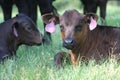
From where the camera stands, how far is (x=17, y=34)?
7703 mm

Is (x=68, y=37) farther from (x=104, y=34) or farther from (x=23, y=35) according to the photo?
(x=23, y=35)

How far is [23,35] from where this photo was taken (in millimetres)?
7723

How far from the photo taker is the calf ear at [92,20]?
21.9 ft

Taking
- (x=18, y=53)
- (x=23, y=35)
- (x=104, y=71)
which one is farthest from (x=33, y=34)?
(x=104, y=71)

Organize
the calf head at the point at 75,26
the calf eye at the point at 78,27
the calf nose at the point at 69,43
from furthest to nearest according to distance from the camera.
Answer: the calf eye at the point at 78,27, the calf head at the point at 75,26, the calf nose at the point at 69,43

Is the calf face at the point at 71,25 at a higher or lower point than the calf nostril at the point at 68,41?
higher

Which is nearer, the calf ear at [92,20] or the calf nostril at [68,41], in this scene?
the calf nostril at [68,41]

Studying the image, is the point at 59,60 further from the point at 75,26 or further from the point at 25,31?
the point at 25,31

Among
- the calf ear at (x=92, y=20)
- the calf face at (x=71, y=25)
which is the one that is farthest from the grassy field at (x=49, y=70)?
the calf ear at (x=92, y=20)

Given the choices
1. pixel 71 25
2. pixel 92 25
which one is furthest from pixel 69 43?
pixel 92 25

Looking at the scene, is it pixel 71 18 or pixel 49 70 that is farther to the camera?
pixel 71 18

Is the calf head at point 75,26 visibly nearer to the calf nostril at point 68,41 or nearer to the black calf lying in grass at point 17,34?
the calf nostril at point 68,41

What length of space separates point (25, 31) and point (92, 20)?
1.37 m

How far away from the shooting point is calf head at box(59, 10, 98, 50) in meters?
6.45
